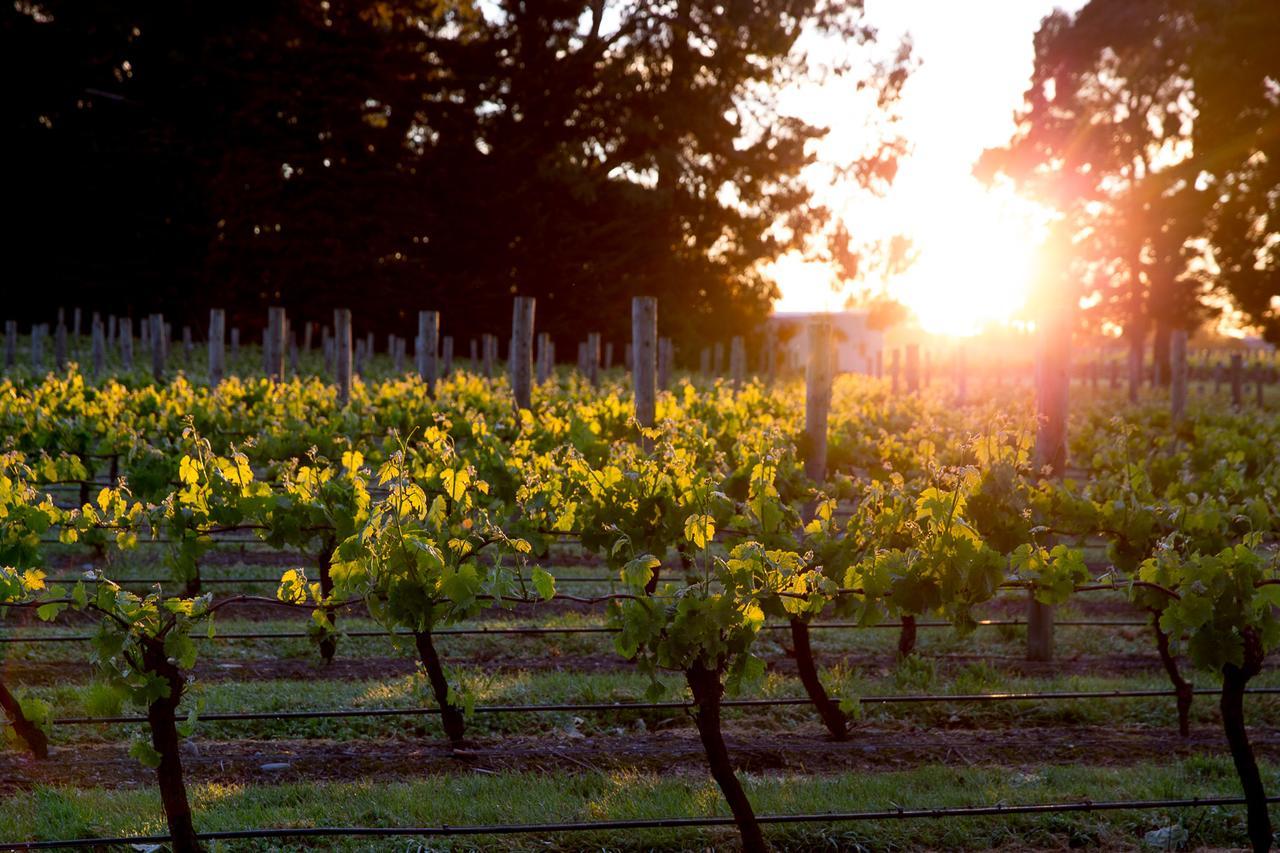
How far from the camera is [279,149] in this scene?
127ft

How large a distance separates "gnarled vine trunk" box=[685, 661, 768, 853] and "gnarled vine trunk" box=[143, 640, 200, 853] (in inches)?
73.5

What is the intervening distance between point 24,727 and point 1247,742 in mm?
5198

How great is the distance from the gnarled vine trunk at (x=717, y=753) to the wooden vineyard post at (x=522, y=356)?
8.72 metres

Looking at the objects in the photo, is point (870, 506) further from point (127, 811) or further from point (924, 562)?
point (127, 811)

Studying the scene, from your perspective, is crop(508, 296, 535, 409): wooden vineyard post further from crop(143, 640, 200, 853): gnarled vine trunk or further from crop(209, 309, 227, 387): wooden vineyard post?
crop(143, 640, 200, 853): gnarled vine trunk

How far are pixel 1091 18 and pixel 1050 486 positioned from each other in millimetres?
35784

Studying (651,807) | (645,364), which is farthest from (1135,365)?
(651,807)

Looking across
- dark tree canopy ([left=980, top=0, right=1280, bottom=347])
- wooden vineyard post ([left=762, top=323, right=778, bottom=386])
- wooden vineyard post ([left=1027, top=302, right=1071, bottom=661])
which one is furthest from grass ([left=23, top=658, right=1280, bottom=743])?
wooden vineyard post ([left=762, top=323, right=778, bottom=386])

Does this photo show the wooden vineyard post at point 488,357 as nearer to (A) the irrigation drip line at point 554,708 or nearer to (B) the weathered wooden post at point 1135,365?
(B) the weathered wooden post at point 1135,365

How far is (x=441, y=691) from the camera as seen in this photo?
5871 mm

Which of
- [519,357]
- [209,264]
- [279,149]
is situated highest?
[279,149]

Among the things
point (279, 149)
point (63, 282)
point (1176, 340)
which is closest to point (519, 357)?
point (1176, 340)

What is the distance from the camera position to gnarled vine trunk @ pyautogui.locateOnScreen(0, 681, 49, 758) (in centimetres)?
552

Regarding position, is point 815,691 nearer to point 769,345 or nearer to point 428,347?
point 428,347
